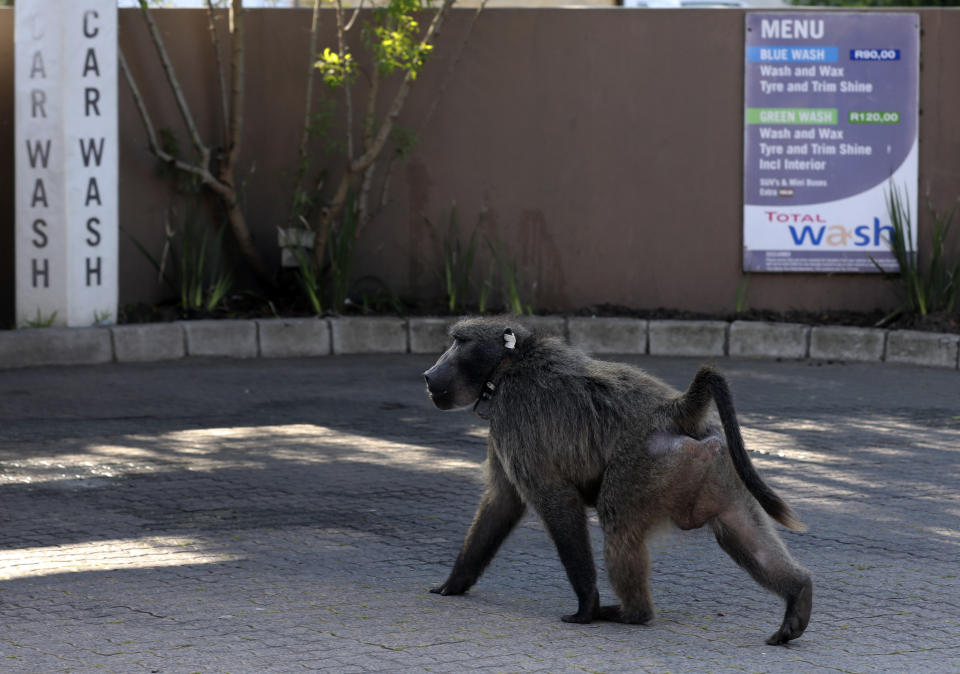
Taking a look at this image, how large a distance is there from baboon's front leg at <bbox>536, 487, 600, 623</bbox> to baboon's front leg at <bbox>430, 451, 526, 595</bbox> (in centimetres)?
30

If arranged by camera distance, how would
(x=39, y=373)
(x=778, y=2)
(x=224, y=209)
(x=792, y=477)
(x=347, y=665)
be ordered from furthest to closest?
(x=778, y=2), (x=224, y=209), (x=39, y=373), (x=792, y=477), (x=347, y=665)

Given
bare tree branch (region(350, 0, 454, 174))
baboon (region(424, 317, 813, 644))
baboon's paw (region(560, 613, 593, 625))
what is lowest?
baboon's paw (region(560, 613, 593, 625))

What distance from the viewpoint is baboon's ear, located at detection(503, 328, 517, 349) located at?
4.93 meters

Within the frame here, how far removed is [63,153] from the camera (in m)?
11.0

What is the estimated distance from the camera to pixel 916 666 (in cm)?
432

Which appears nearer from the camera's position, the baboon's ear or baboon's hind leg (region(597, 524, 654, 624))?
baboon's hind leg (region(597, 524, 654, 624))

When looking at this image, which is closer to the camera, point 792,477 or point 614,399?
point 614,399

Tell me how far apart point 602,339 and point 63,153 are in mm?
4723

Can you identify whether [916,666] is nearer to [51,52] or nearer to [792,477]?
[792,477]

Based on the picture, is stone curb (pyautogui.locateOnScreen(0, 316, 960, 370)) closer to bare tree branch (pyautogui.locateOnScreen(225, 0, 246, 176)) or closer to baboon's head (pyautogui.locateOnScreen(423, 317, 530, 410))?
bare tree branch (pyautogui.locateOnScreen(225, 0, 246, 176))

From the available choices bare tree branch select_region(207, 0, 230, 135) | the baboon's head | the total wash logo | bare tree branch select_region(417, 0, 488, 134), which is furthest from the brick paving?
bare tree branch select_region(417, 0, 488, 134)

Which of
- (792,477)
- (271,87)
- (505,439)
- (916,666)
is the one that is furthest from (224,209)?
(916,666)

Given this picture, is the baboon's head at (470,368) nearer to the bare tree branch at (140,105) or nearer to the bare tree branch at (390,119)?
the bare tree branch at (390,119)

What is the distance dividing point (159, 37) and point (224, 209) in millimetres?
1628
